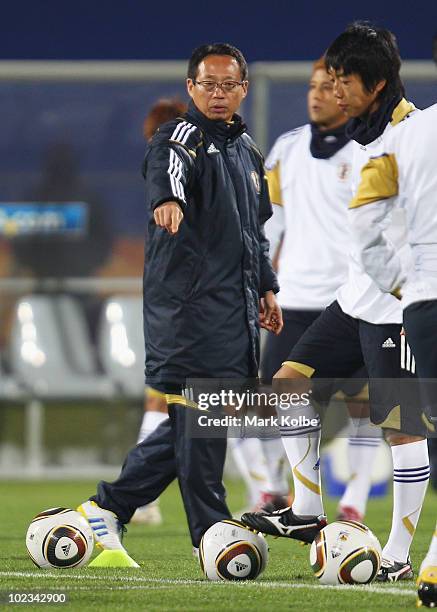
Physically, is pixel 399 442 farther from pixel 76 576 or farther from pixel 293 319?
pixel 293 319

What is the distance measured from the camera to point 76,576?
4.34 m

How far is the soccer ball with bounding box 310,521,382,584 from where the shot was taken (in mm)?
4082

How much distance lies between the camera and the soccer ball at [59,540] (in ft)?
14.8

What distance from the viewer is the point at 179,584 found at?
13.7ft

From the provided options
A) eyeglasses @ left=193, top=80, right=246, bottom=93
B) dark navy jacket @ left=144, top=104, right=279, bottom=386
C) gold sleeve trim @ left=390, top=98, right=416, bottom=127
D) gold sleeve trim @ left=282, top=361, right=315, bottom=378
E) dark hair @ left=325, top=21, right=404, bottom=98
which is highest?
dark hair @ left=325, top=21, right=404, bottom=98

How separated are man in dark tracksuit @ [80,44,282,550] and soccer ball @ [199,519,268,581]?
212 mm

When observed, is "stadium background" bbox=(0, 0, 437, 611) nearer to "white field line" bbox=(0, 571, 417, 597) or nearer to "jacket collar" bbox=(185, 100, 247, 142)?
"white field line" bbox=(0, 571, 417, 597)

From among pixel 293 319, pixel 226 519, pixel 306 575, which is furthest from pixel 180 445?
pixel 293 319

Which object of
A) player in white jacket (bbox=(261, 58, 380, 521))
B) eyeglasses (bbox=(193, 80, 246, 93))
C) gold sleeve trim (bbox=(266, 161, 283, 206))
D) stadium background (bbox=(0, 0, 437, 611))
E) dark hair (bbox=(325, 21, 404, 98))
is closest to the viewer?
dark hair (bbox=(325, 21, 404, 98))

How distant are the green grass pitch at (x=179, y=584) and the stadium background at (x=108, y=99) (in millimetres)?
3953

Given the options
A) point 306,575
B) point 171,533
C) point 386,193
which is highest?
point 386,193

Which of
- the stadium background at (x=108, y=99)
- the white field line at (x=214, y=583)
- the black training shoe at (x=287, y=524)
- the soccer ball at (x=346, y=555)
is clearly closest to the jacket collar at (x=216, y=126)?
the black training shoe at (x=287, y=524)

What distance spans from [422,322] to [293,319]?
2.50 meters

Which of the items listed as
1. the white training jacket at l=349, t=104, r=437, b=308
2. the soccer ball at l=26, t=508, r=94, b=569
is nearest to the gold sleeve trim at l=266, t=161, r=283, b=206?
A: the soccer ball at l=26, t=508, r=94, b=569
